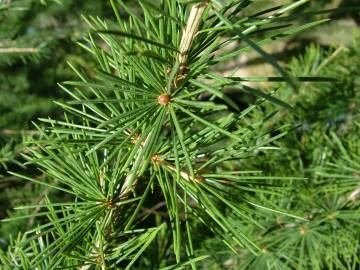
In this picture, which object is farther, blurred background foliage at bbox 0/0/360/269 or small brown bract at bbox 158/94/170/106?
blurred background foliage at bbox 0/0/360/269

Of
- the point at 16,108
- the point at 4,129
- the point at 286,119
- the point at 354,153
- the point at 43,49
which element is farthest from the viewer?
the point at 16,108

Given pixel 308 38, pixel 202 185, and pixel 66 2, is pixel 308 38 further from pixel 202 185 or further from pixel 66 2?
pixel 202 185

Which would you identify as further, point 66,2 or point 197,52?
point 66,2

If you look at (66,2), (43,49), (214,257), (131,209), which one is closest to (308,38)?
(66,2)

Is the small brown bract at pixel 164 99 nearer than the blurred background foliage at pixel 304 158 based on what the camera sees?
Yes

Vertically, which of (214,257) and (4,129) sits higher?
(4,129)

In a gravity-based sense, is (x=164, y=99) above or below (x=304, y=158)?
above

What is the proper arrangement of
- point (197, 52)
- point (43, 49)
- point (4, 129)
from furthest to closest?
point (4, 129) < point (43, 49) < point (197, 52)

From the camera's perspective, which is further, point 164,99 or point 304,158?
point 304,158

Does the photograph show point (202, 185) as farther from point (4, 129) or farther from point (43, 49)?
point (4, 129)

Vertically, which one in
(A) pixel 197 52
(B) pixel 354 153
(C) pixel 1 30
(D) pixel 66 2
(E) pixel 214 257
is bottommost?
(E) pixel 214 257
